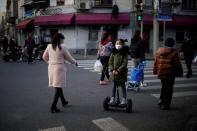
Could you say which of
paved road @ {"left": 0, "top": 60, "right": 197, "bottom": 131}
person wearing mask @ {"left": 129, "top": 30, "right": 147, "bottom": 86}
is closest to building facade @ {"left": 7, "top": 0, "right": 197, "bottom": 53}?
person wearing mask @ {"left": 129, "top": 30, "right": 147, "bottom": 86}

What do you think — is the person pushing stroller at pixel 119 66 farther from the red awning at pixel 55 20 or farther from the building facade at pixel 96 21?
the red awning at pixel 55 20

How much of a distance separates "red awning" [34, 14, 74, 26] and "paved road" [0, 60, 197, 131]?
21.0 meters

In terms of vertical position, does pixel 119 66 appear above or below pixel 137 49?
below

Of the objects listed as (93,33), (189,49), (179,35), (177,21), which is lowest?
(189,49)

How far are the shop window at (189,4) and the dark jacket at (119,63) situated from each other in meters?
30.9

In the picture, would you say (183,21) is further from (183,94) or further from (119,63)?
(119,63)

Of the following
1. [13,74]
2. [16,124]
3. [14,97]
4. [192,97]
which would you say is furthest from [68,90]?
[13,74]

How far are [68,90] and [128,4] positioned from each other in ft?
80.3

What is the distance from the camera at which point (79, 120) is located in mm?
8273

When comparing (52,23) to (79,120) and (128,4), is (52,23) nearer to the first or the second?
(128,4)

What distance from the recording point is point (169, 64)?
9.48 meters

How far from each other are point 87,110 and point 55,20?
90.3 feet

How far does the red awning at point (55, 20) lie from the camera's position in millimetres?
34981

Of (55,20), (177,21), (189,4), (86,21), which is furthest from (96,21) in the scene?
(189,4)
